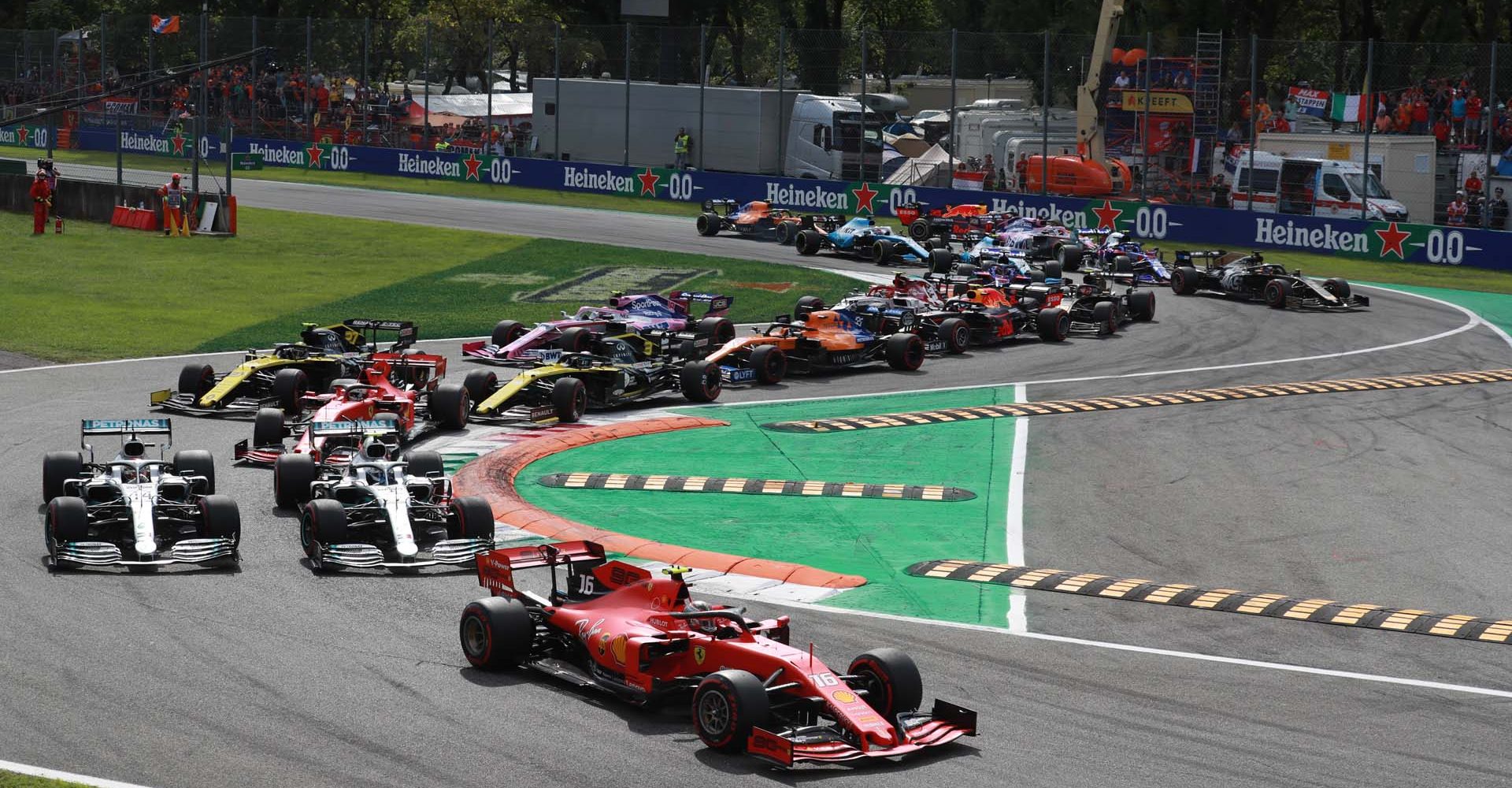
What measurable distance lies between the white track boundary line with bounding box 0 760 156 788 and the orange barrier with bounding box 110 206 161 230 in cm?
3948

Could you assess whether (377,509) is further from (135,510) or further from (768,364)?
(768,364)

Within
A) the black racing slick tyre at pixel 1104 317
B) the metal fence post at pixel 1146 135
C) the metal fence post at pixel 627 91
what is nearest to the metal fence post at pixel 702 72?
the metal fence post at pixel 627 91

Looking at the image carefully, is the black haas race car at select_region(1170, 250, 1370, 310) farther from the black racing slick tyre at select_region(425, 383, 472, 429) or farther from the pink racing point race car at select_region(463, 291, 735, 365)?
the black racing slick tyre at select_region(425, 383, 472, 429)

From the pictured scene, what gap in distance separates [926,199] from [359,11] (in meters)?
52.0

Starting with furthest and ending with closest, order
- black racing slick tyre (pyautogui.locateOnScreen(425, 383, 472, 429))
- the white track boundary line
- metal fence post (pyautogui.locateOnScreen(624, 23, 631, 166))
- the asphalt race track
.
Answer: metal fence post (pyautogui.locateOnScreen(624, 23, 631, 166)) < black racing slick tyre (pyautogui.locateOnScreen(425, 383, 472, 429)) < the asphalt race track < the white track boundary line

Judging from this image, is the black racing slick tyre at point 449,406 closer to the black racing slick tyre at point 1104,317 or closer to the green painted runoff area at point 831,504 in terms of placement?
the green painted runoff area at point 831,504

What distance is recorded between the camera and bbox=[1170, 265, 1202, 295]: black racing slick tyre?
39.1 m

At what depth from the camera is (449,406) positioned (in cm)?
2241

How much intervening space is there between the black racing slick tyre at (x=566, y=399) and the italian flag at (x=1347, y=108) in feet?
111

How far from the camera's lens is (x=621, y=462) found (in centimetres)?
2117

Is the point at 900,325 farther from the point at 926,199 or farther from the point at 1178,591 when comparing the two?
the point at 926,199

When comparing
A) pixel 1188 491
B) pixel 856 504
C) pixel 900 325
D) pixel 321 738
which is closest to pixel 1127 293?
pixel 900 325

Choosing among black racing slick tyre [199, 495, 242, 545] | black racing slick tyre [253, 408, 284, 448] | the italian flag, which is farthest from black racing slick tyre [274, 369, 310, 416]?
the italian flag

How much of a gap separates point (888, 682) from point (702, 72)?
48.9 meters
